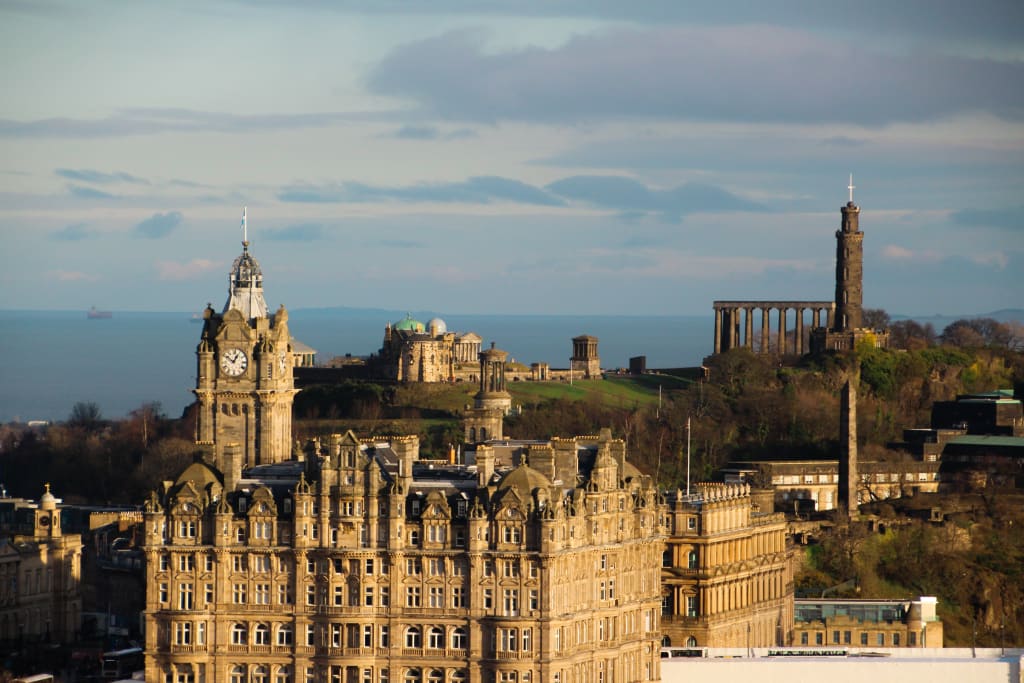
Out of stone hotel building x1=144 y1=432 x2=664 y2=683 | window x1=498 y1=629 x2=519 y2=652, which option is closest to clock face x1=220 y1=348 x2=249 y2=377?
stone hotel building x1=144 y1=432 x2=664 y2=683

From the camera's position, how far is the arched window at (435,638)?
119500 mm

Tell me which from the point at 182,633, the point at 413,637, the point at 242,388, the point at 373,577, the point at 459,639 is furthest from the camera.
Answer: the point at 242,388

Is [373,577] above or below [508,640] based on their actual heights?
above

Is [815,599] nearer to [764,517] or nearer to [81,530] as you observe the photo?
[764,517]

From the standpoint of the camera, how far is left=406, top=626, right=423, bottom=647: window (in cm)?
11981

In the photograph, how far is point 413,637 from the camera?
119875mm

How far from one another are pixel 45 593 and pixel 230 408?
1465 cm

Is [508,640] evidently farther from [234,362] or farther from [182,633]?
[234,362]

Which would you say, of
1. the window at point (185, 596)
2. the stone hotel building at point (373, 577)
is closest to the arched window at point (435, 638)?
the stone hotel building at point (373, 577)

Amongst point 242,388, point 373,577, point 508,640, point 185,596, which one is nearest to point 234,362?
point 242,388

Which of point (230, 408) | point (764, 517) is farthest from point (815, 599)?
point (230, 408)

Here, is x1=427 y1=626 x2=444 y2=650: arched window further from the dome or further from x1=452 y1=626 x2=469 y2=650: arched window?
the dome

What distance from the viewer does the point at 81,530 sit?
168 meters

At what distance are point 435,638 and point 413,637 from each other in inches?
37.6
